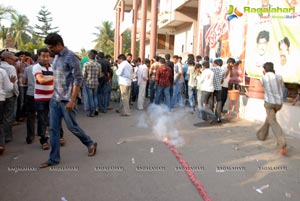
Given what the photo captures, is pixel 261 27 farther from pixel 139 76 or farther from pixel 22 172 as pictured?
pixel 22 172

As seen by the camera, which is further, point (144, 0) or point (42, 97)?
point (144, 0)

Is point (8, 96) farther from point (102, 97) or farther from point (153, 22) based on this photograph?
point (153, 22)

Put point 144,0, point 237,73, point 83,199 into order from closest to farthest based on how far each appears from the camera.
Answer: point 83,199 < point 237,73 < point 144,0

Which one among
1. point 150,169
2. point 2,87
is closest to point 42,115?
point 2,87

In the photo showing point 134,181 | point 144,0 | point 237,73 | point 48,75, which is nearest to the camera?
point 134,181

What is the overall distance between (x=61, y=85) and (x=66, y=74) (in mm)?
175

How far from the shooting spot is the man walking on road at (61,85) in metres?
4.25

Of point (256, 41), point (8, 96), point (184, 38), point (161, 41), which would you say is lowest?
point (8, 96)

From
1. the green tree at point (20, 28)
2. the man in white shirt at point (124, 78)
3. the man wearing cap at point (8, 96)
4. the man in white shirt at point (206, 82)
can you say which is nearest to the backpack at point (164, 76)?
the man in white shirt at point (124, 78)

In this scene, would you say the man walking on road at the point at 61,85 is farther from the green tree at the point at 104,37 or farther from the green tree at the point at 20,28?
the green tree at the point at 104,37

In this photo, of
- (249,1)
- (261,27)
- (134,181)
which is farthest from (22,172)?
(249,1)

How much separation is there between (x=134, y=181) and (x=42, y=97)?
2354mm

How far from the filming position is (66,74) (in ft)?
14.2

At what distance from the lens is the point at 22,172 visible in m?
4.23
